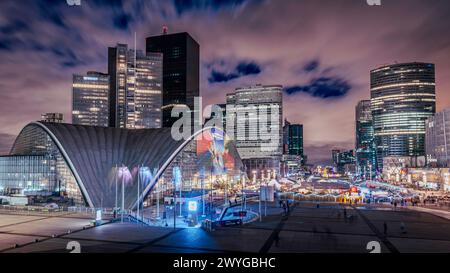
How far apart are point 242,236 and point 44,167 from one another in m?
58.6

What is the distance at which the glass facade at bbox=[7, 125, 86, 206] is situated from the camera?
67688 millimetres

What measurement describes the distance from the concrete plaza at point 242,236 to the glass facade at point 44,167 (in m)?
20.0

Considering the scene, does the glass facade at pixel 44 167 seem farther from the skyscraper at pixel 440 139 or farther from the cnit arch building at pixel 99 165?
the skyscraper at pixel 440 139

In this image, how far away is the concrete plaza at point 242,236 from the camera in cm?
2938

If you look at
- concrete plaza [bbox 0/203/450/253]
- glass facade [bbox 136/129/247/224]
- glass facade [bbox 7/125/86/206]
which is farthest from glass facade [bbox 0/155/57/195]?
concrete plaza [bbox 0/203/450/253]

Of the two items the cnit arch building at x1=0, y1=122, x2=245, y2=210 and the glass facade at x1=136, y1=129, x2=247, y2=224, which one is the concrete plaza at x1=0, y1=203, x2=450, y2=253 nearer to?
the glass facade at x1=136, y1=129, x2=247, y2=224

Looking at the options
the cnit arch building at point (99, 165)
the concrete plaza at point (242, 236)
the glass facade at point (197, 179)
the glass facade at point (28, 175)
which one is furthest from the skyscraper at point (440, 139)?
the glass facade at point (28, 175)

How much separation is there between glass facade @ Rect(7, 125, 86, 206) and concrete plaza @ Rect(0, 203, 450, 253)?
65.6 feet

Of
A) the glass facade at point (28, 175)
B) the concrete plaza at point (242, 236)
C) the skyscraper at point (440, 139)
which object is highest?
the skyscraper at point (440, 139)

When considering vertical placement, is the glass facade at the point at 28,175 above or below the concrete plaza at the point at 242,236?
above

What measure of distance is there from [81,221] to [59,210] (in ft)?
41.7

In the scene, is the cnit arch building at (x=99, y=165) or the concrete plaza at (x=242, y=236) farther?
the cnit arch building at (x=99, y=165)

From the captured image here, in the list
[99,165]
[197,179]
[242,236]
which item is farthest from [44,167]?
[242,236]
